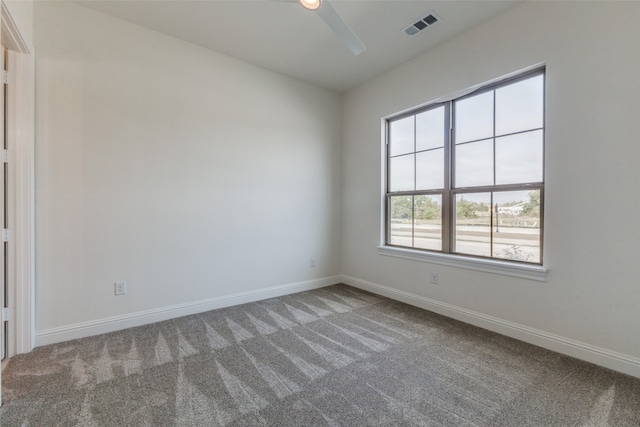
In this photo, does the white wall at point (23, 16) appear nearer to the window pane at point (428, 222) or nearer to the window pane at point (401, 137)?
the window pane at point (401, 137)

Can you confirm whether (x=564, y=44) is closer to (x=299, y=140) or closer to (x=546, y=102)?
(x=546, y=102)

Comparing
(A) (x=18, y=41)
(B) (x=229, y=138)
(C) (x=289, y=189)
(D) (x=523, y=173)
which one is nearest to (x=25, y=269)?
(A) (x=18, y=41)

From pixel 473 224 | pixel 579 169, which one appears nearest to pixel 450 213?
pixel 473 224

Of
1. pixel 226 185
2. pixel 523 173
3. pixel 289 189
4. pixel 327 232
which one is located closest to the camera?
pixel 523 173

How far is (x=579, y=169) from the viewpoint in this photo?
223 cm

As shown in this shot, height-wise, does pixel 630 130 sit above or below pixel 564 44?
below

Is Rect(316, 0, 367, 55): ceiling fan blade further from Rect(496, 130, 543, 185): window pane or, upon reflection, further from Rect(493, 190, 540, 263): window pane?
Rect(493, 190, 540, 263): window pane

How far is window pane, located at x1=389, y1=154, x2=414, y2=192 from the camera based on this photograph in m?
3.65

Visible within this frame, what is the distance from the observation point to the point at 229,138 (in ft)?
11.1

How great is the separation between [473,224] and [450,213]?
0.91 ft

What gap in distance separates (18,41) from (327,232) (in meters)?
A: 3.67

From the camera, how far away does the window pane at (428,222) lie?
3316 mm

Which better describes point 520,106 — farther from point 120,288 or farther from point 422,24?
point 120,288

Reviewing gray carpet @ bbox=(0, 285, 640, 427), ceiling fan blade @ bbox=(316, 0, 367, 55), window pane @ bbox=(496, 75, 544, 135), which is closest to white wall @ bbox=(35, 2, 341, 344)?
gray carpet @ bbox=(0, 285, 640, 427)
